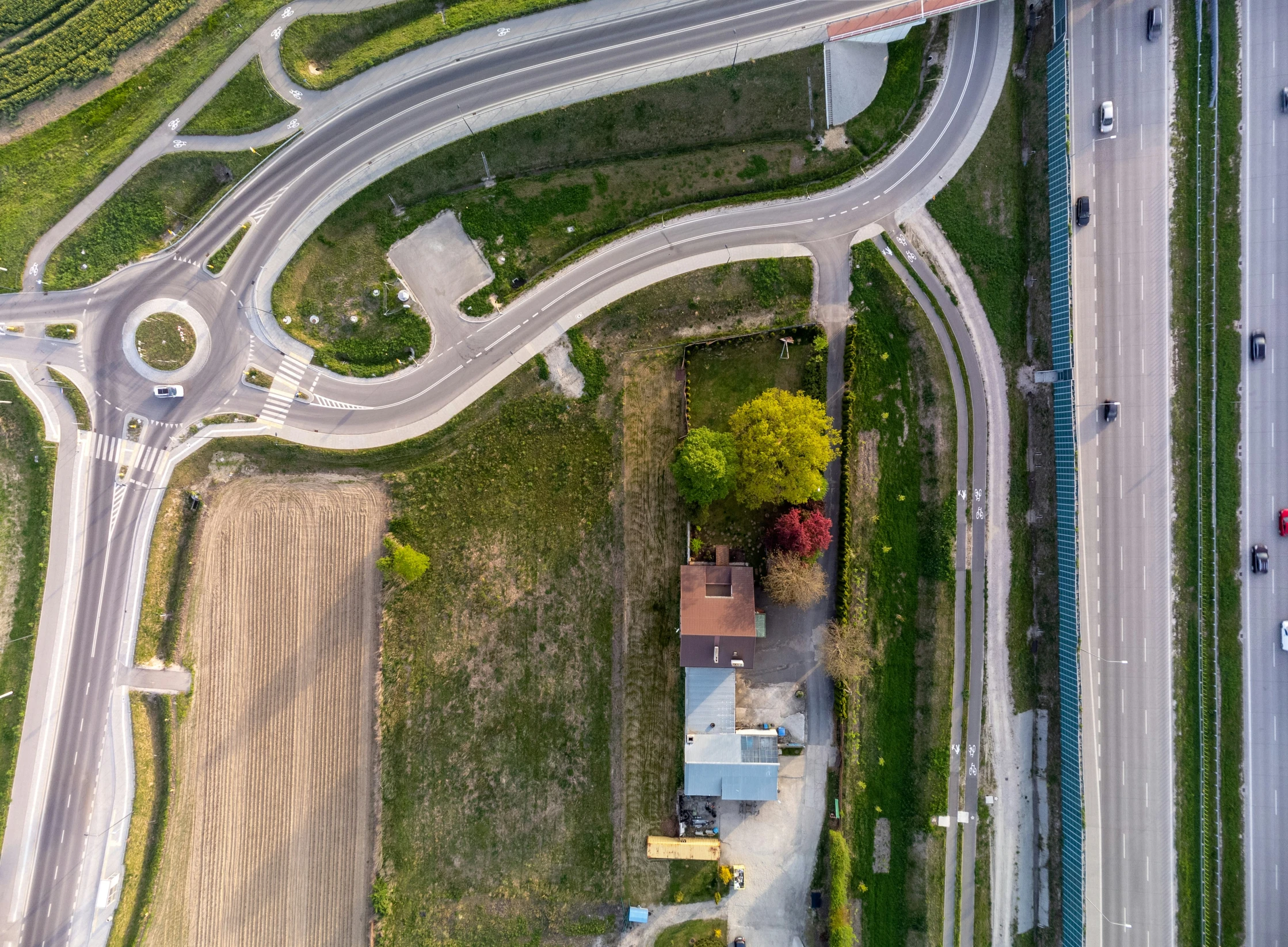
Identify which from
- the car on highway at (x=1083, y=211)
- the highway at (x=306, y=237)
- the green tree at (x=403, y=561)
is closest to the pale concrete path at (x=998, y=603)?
the highway at (x=306, y=237)

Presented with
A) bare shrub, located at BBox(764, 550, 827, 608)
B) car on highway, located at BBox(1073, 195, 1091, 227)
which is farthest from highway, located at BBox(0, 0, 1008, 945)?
bare shrub, located at BBox(764, 550, 827, 608)

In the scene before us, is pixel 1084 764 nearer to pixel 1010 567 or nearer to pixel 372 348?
pixel 1010 567

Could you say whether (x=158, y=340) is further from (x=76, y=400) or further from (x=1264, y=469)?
(x=1264, y=469)

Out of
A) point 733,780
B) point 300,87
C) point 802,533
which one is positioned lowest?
point 733,780

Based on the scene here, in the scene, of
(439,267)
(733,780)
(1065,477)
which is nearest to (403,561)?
(439,267)

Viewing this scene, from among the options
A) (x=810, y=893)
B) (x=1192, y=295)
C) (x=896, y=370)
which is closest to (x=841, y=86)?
(x=896, y=370)

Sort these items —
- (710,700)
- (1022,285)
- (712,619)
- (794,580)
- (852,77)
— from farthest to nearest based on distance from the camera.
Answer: (852,77) → (1022,285) → (710,700) → (712,619) → (794,580)
